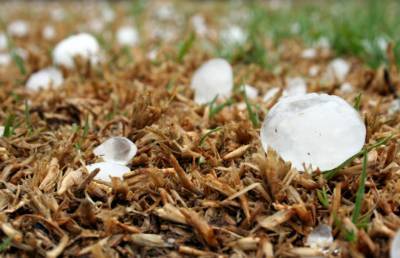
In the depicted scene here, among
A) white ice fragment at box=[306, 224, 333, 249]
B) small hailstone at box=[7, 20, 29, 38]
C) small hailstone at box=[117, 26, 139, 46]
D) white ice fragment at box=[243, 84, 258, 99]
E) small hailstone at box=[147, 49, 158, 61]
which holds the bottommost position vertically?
→ white ice fragment at box=[306, 224, 333, 249]

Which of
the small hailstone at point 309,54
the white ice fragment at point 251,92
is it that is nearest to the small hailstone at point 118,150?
the white ice fragment at point 251,92

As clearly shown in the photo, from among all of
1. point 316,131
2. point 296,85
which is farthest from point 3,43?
point 316,131

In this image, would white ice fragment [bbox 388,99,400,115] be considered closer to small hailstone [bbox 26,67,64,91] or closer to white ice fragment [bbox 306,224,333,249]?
white ice fragment [bbox 306,224,333,249]

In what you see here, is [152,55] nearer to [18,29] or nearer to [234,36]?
[234,36]

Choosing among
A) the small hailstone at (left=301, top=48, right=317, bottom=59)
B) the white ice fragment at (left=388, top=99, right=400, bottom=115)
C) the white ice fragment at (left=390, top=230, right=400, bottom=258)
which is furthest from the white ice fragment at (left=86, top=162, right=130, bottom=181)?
the small hailstone at (left=301, top=48, right=317, bottom=59)

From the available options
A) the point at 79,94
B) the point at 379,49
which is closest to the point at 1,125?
the point at 79,94

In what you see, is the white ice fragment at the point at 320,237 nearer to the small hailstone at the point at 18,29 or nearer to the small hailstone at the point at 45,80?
the small hailstone at the point at 45,80
